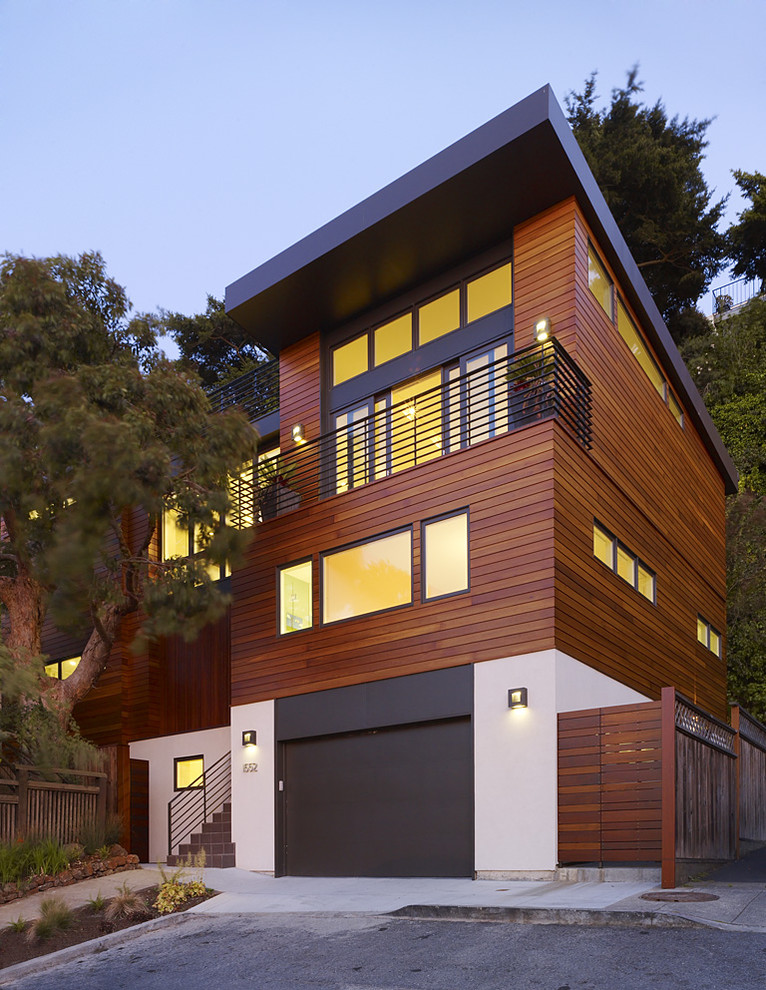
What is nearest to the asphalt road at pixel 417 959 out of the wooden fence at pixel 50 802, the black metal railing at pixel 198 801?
the wooden fence at pixel 50 802

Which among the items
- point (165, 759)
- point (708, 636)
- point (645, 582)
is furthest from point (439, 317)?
point (165, 759)

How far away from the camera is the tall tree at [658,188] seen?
114 feet

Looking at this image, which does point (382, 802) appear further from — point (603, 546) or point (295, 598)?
point (603, 546)

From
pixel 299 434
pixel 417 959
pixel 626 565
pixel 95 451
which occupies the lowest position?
pixel 417 959

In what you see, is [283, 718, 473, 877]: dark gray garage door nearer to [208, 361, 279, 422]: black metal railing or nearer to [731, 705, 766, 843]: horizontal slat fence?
[731, 705, 766, 843]: horizontal slat fence

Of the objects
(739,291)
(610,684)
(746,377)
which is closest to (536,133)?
(610,684)

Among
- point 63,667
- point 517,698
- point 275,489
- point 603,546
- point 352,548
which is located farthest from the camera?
point 63,667

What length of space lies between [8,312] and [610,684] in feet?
33.0

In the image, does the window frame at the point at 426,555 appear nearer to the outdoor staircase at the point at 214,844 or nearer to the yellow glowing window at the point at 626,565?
the yellow glowing window at the point at 626,565

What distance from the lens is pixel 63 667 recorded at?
2109 cm

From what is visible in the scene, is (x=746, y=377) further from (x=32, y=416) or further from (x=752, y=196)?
(x=32, y=416)

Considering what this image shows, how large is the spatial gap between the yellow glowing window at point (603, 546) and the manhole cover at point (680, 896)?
17.5 feet

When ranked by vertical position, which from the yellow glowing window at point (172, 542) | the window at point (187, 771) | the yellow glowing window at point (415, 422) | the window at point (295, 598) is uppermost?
the yellow glowing window at point (415, 422)

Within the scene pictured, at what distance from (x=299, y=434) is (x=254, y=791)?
6149 mm
